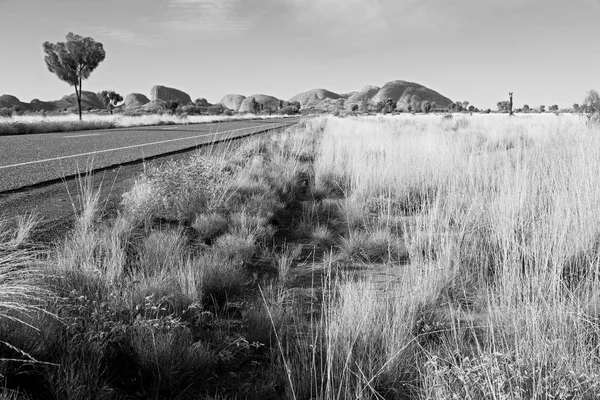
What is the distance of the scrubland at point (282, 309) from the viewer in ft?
6.29

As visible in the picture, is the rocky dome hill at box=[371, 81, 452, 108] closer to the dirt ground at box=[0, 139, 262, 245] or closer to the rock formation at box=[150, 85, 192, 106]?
the rock formation at box=[150, 85, 192, 106]

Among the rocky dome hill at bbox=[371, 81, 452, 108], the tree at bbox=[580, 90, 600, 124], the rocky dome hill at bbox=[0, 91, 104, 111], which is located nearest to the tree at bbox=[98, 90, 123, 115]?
the rocky dome hill at bbox=[0, 91, 104, 111]

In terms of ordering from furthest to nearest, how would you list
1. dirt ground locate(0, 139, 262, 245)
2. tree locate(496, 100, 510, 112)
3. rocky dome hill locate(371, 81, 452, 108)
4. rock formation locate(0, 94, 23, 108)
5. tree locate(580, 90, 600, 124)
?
1. rocky dome hill locate(371, 81, 452, 108)
2. rock formation locate(0, 94, 23, 108)
3. tree locate(496, 100, 510, 112)
4. tree locate(580, 90, 600, 124)
5. dirt ground locate(0, 139, 262, 245)

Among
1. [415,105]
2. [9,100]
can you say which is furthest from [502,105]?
[9,100]

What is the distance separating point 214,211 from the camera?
4.84 metres

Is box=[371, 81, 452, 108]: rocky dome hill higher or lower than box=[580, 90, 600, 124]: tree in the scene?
higher

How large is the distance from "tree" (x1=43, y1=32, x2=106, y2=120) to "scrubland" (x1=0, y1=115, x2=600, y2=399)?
4050 centimetres

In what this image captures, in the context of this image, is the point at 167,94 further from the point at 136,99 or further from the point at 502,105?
the point at 502,105

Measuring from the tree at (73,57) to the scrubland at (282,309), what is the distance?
40498 millimetres

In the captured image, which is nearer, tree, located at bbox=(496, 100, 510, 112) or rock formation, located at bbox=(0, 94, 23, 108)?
tree, located at bbox=(496, 100, 510, 112)

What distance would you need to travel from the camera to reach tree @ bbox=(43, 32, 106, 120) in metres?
38.9

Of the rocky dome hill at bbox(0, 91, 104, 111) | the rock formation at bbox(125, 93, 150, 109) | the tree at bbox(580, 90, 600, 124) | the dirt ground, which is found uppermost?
the rock formation at bbox(125, 93, 150, 109)

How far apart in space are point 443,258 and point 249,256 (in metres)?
1.67

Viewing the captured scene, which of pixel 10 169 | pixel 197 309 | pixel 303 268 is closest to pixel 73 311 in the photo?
pixel 197 309
